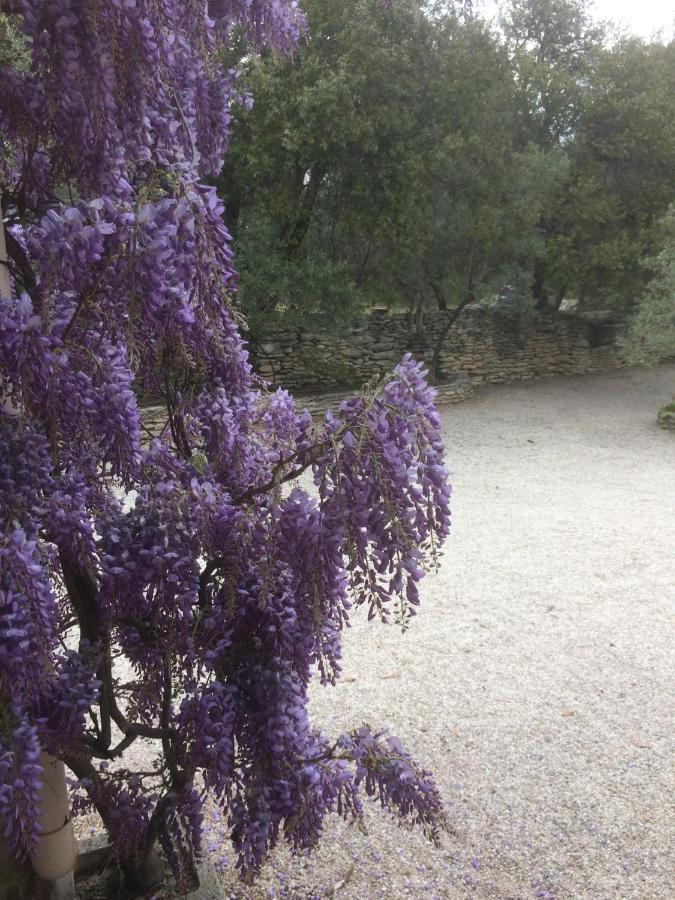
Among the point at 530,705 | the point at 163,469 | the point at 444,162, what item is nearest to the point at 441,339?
the point at 444,162

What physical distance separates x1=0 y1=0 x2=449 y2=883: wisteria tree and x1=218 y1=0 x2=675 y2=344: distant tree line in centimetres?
851

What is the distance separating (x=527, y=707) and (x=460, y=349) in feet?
39.4

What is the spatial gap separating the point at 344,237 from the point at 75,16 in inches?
492

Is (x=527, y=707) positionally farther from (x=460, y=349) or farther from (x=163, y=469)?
(x=460, y=349)

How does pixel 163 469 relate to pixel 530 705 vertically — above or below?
above

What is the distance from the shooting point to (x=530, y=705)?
15.4ft

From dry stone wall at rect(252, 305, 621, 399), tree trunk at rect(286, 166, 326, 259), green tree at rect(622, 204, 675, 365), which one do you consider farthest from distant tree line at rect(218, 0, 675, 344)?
dry stone wall at rect(252, 305, 621, 399)

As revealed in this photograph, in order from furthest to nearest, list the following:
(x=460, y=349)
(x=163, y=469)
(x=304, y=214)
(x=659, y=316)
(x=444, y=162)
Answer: (x=460, y=349), (x=659, y=316), (x=304, y=214), (x=444, y=162), (x=163, y=469)

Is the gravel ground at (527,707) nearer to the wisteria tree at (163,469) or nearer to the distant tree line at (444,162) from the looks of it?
the wisteria tree at (163,469)

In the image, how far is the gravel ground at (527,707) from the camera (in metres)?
3.29

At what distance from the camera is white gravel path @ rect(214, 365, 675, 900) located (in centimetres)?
329

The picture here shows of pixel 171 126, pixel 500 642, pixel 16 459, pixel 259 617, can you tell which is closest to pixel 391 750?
pixel 259 617

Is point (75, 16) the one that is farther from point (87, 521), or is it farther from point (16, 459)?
point (87, 521)

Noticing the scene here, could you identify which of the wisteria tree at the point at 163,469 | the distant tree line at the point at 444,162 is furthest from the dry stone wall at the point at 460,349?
the wisteria tree at the point at 163,469
